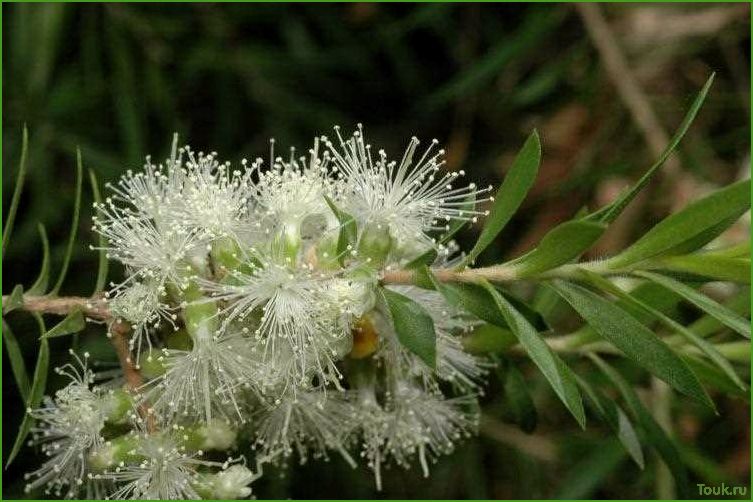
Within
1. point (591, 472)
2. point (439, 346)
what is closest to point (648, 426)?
point (439, 346)

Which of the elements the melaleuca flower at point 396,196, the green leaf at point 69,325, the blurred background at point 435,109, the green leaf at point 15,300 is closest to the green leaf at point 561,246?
the melaleuca flower at point 396,196

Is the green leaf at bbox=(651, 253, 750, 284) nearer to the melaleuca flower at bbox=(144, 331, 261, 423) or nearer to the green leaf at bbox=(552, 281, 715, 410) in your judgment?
the green leaf at bbox=(552, 281, 715, 410)

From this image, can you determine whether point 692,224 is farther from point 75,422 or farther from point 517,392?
point 75,422

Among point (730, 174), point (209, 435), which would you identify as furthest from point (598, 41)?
point (209, 435)

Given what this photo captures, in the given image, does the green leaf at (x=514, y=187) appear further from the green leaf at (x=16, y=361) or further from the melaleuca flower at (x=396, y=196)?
the green leaf at (x=16, y=361)

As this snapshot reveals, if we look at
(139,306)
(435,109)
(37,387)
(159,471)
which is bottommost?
(159,471)

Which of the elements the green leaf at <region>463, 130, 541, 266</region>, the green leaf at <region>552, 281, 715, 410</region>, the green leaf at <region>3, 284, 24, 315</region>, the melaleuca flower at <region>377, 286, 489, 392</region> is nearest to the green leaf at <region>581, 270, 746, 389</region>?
the green leaf at <region>552, 281, 715, 410</region>

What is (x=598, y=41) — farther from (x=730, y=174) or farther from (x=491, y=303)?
(x=491, y=303)
